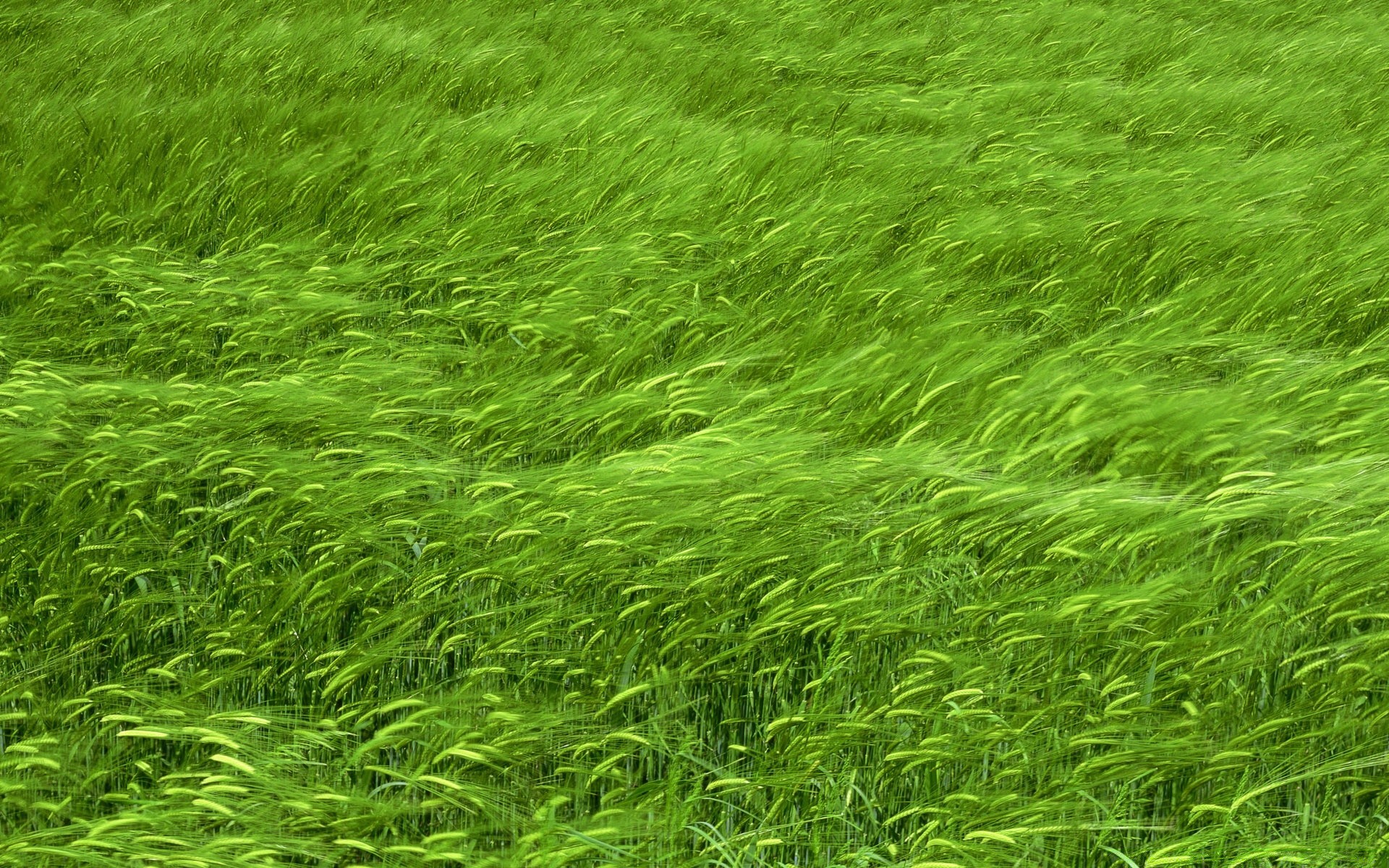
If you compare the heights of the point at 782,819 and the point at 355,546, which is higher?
the point at 355,546

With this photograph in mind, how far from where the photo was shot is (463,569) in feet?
6.06

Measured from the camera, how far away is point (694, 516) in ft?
5.89

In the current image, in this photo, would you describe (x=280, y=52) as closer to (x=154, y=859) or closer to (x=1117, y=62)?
(x=1117, y=62)

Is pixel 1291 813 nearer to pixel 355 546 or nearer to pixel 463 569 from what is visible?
pixel 463 569

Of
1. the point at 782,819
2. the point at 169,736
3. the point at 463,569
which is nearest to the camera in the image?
the point at 169,736

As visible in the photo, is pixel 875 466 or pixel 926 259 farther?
pixel 926 259

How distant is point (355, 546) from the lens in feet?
6.12

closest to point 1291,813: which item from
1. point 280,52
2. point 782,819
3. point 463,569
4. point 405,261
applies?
point 782,819

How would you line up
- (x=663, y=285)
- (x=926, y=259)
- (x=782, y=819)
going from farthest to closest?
(x=926, y=259)
(x=663, y=285)
(x=782, y=819)

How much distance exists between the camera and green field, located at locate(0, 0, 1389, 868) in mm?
1488

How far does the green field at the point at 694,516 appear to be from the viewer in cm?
149

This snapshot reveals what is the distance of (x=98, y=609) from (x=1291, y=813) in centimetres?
166

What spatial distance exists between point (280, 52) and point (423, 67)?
73 cm

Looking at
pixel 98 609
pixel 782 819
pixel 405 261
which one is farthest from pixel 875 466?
pixel 405 261
